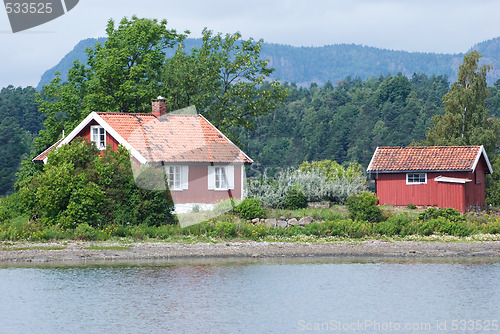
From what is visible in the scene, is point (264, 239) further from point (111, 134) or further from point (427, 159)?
point (427, 159)

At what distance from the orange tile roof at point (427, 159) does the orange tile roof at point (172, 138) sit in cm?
816

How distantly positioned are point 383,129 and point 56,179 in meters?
89.9

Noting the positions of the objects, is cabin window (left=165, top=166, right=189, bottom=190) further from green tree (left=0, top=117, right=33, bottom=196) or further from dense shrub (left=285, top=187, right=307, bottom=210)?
green tree (left=0, top=117, right=33, bottom=196)

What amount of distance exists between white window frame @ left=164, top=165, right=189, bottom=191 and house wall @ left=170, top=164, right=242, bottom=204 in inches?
7.5

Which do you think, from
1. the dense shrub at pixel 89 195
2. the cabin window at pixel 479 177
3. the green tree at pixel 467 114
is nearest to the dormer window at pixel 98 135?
the dense shrub at pixel 89 195

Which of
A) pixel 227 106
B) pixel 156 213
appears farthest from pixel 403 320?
pixel 227 106

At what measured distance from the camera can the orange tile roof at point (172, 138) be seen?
139 ft

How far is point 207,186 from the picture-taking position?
144ft

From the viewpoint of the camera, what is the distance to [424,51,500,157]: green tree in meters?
59.6

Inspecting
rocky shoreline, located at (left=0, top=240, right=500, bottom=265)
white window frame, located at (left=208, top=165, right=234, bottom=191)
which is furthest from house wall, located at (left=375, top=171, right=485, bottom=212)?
white window frame, located at (left=208, top=165, right=234, bottom=191)

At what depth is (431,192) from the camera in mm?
44625

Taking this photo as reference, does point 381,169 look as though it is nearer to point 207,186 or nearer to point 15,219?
point 207,186

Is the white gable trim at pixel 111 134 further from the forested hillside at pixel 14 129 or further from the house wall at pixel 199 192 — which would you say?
the forested hillside at pixel 14 129

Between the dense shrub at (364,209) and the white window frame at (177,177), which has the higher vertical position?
the white window frame at (177,177)
